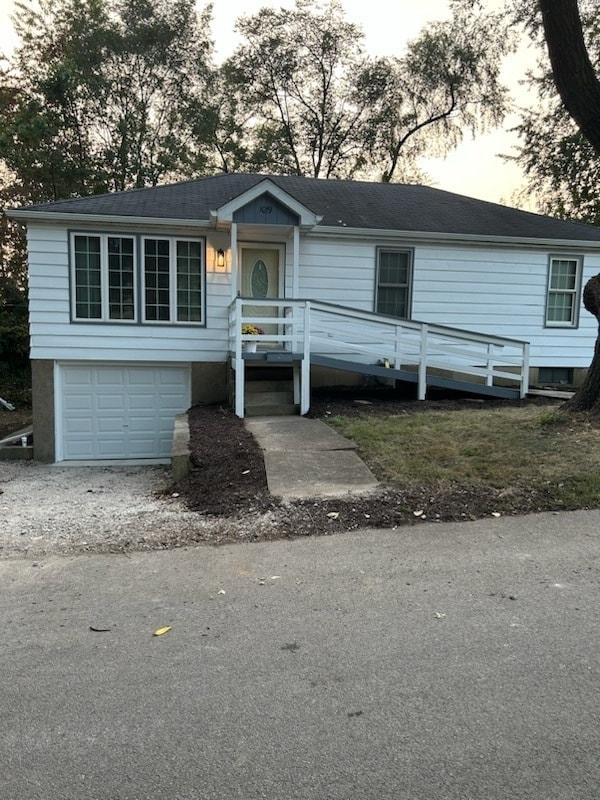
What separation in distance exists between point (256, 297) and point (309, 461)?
5.86m

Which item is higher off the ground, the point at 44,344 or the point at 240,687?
the point at 44,344

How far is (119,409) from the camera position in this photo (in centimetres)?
1300

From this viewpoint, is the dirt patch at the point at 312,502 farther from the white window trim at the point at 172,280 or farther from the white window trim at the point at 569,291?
the white window trim at the point at 569,291

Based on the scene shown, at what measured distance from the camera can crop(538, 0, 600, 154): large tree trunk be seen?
8312mm

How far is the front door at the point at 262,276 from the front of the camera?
1297 cm

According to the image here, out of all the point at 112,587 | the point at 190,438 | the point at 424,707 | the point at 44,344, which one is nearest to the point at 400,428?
the point at 190,438

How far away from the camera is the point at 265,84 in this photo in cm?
2744

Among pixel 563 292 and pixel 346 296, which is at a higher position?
pixel 563 292

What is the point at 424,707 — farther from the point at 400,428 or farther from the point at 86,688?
the point at 400,428

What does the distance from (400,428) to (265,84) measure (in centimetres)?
2426

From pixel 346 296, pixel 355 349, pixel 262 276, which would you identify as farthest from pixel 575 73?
pixel 262 276

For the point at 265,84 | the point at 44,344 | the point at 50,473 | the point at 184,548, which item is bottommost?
the point at 50,473

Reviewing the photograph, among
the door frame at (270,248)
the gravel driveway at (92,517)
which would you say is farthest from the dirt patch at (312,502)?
the door frame at (270,248)

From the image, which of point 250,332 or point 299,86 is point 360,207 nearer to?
point 250,332
